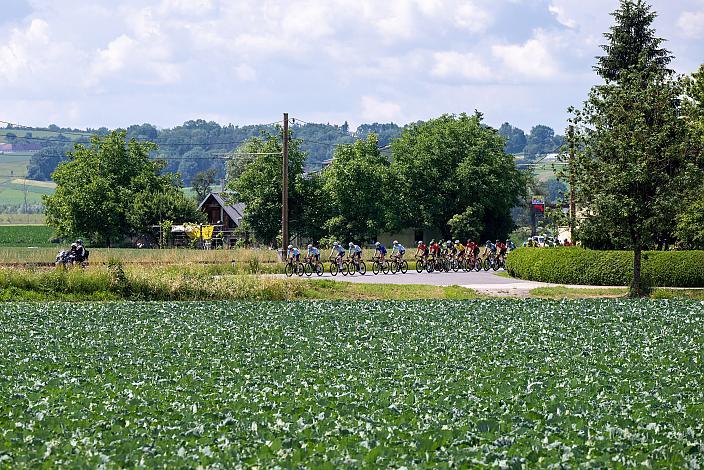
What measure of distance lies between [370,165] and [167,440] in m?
66.2

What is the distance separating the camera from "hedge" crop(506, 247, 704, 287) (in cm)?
3531

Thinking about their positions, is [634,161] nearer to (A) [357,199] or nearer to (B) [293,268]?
(B) [293,268]

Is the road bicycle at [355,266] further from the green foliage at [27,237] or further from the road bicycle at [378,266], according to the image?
the green foliage at [27,237]

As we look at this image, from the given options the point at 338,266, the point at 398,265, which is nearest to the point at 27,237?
the point at 398,265

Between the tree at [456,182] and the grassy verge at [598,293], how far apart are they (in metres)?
40.3

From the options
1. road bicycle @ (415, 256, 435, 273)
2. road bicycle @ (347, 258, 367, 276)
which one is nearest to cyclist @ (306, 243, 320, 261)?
road bicycle @ (347, 258, 367, 276)

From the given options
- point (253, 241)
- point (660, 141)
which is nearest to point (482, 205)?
point (253, 241)

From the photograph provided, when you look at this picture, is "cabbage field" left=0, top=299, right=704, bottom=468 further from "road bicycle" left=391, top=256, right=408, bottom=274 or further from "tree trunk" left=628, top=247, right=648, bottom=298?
"road bicycle" left=391, top=256, right=408, bottom=274

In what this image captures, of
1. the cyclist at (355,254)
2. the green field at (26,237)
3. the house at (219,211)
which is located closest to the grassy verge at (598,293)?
the cyclist at (355,254)

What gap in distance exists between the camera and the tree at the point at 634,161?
101 feet

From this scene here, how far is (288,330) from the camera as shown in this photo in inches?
787

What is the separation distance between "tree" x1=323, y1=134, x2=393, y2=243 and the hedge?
35.5 meters

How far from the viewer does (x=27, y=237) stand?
100 m

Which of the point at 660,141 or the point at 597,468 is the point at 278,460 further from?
the point at 660,141
